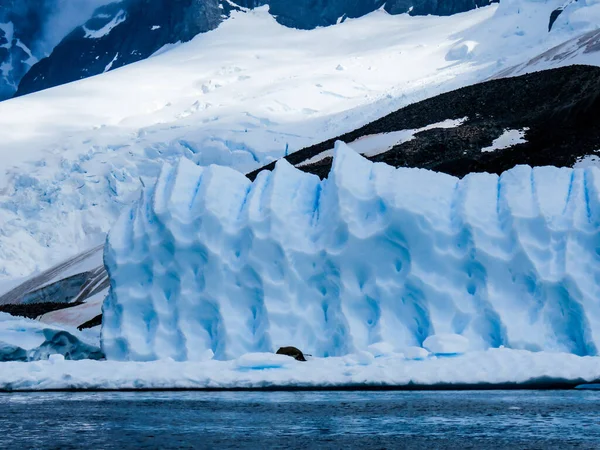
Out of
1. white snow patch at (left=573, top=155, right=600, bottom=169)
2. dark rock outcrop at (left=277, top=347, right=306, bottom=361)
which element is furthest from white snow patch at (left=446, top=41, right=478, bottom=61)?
dark rock outcrop at (left=277, top=347, right=306, bottom=361)

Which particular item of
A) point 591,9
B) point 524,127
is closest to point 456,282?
point 524,127

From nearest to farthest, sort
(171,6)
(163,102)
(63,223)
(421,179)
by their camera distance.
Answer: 1. (421,179)
2. (63,223)
3. (163,102)
4. (171,6)

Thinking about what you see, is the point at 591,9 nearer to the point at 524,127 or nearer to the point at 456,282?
the point at 524,127

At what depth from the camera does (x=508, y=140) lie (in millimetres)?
40750

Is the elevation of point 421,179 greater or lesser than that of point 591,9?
lesser

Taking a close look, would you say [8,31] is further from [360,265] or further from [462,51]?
[360,265]

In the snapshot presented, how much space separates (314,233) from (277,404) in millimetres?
5931

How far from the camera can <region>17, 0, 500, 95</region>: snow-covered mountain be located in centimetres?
11175

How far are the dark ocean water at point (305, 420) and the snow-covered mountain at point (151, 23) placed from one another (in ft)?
321

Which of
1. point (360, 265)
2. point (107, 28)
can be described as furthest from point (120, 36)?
point (360, 265)

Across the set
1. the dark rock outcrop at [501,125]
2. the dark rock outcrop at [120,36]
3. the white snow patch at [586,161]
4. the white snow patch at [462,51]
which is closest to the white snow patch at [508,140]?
the dark rock outcrop at [501,125]

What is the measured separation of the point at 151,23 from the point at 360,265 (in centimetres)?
10512

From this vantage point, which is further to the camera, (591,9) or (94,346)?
(591,9)

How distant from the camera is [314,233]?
20250 mm
